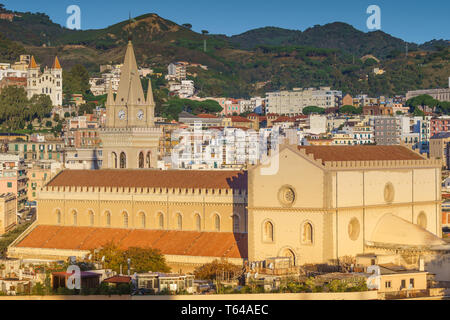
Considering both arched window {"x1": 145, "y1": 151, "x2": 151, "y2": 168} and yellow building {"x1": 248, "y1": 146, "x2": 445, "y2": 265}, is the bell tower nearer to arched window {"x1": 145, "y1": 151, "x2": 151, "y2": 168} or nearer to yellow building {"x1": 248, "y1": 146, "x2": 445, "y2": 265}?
arched window {"x1": 145, "y1": 151, "x2": 151, "y2": 168}

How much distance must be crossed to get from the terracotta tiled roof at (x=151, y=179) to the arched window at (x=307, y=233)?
369 inches

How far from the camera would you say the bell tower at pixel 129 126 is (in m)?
87.7

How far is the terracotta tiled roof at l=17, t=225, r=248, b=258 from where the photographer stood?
71.7 metres

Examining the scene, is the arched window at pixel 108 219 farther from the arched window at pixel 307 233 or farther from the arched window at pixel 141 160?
the arched window at pixel 307 233

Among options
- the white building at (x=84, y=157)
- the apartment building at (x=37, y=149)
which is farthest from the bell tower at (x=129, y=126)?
the apartment building at (x=37, y=149)

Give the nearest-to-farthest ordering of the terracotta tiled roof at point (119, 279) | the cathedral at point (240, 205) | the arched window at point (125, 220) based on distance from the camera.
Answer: the terracotta tiled roof at point (119, 279) → the cathedral at point (240, 205) → the arched window at point (125, 220)

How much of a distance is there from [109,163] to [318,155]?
87.2 ft

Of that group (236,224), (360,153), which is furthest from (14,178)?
(360,153)

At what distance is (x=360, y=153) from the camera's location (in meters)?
67.9

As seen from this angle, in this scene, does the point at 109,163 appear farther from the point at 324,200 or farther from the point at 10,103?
the point at 10,103

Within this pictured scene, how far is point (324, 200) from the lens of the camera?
6388 centimetres

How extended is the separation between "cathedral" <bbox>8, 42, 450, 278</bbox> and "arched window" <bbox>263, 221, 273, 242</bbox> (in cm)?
5

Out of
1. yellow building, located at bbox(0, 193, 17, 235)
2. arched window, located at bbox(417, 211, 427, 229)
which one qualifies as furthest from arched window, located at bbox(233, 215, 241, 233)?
yellow building, located at bbox(0, 193, 17, 235)
